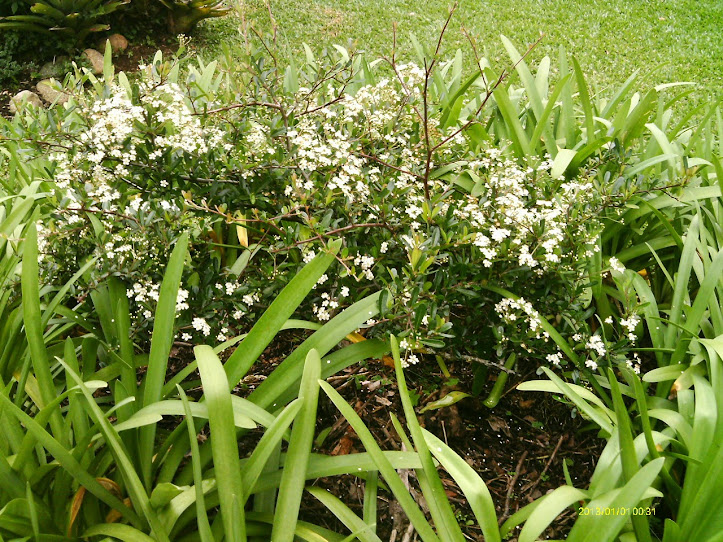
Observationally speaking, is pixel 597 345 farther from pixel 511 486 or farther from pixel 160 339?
pixel 160 339

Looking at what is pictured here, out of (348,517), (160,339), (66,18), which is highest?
(66,18)

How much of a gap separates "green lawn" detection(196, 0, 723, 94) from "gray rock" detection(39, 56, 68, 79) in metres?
1.32

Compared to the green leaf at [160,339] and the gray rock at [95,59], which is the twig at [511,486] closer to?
the green leaf at [160,339]

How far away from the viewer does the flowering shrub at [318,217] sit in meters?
1.72

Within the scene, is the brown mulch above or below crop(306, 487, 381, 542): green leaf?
below

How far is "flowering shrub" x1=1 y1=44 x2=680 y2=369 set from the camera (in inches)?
67.8

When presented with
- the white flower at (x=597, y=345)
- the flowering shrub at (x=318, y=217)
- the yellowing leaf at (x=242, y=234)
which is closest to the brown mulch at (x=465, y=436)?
the flowering shrub at (x=318, y=217)

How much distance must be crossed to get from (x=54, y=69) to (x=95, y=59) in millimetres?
369

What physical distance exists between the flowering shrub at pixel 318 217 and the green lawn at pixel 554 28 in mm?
4164

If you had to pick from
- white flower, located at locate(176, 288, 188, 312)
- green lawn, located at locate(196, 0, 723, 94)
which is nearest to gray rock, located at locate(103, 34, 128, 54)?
green lawn, located at locate(196, 0, 723, 94)

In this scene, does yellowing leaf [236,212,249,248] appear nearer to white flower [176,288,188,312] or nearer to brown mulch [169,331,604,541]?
white flower [176,288,188,312]

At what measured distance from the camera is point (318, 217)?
187cm

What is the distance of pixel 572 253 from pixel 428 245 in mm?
496

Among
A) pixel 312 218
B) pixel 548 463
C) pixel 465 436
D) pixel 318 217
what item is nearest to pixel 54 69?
pixel 318 217
